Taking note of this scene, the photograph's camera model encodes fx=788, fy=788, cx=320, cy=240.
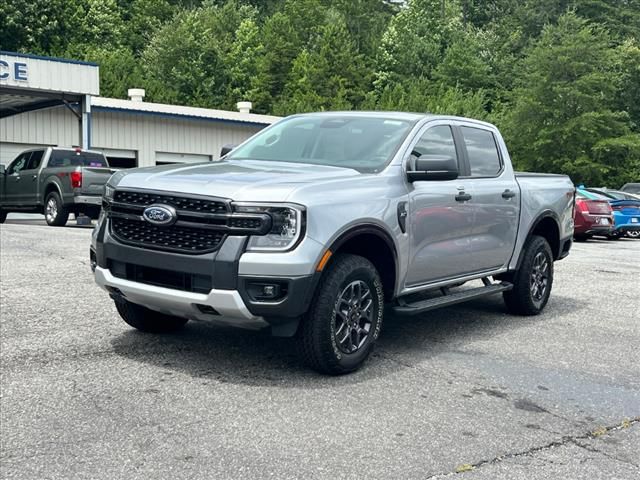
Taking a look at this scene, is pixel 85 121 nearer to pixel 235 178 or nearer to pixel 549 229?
pixel 549 229

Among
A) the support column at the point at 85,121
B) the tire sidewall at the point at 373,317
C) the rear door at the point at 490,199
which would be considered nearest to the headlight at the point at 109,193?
the tire sidewall at the point at 373,317

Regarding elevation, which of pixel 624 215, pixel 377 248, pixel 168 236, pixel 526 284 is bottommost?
pixel 624 215

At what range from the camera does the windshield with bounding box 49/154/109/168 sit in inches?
703

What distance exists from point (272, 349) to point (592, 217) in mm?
15503

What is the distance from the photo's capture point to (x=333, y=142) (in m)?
6.46

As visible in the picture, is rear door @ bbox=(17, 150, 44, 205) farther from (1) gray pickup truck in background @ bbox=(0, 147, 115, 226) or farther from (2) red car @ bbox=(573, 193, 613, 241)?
(2) red car @ bbox=(573, 193, 613, 241)

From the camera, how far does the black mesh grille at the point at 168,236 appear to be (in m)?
5.03

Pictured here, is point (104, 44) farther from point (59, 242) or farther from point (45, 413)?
point (45, 413)

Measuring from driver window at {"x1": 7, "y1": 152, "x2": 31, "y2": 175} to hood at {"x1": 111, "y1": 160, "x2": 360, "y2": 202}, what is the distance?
45.4ft

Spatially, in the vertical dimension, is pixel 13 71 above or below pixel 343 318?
above

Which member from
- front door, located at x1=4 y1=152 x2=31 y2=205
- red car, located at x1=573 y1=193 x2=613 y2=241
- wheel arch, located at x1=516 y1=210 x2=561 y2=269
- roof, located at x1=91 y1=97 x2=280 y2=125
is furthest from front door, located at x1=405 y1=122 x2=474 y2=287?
roof, located at x1=91 y1=97 x2=280 y2=125

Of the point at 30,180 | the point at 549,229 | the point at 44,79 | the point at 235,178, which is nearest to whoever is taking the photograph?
the point at 235,178

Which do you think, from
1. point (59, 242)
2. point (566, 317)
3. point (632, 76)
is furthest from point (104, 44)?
point (566, 317)

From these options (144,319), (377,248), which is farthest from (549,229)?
(144,319)
